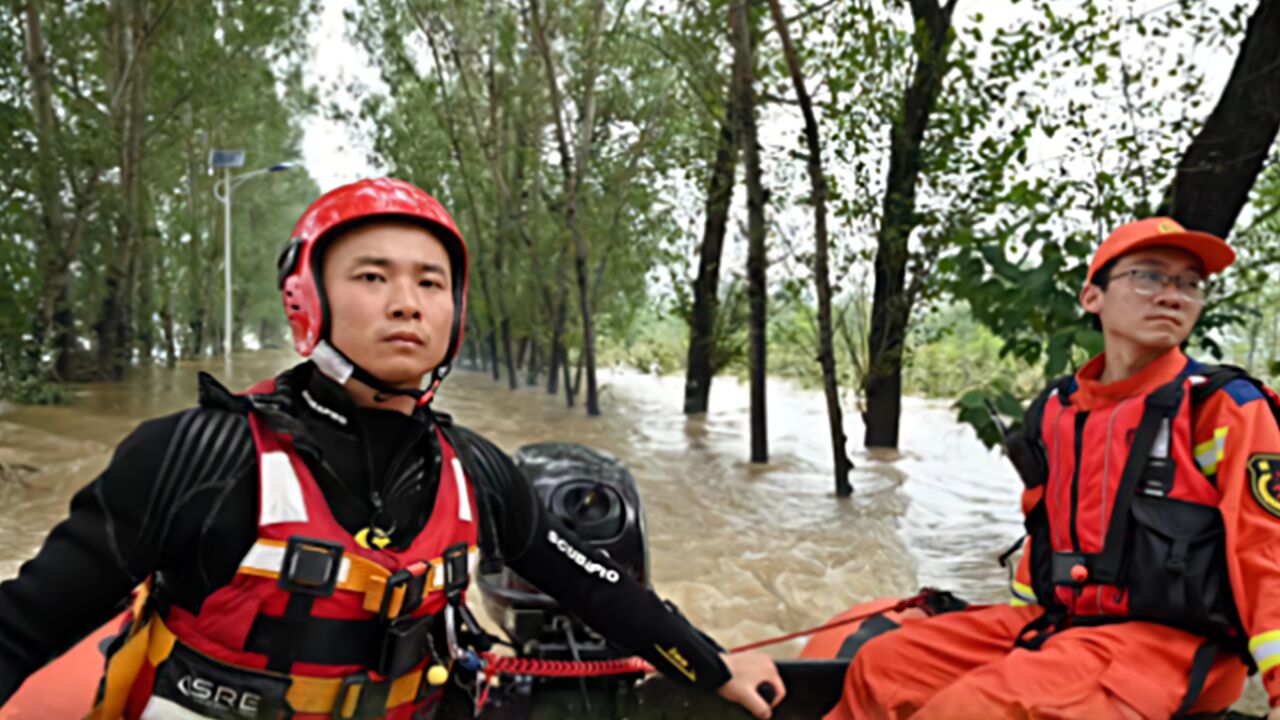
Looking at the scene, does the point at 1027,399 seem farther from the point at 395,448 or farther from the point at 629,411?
the point at 629,411

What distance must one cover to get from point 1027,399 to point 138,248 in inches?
398

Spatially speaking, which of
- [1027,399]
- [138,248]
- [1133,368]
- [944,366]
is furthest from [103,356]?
A: [944,366]

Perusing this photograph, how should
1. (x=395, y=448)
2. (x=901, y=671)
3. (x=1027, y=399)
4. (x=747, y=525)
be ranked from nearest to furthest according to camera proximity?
(x=395, y=448)
(x=901, y=671)
(x=1027, y=399)
(x=747, y=525)

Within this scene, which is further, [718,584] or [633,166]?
[633,166]

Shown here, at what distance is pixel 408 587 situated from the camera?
1.06 m

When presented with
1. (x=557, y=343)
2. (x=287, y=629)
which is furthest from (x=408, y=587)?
(x=557, y=343)

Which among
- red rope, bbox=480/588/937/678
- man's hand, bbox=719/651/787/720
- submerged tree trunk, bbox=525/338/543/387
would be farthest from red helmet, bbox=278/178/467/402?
submerged tree trunk, bbox=525/338/543/387

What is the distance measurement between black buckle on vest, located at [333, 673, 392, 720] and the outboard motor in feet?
2.18

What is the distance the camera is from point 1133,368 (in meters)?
2.00

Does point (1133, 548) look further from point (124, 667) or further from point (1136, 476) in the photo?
point (124, 667)

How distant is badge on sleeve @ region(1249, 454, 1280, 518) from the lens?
162 centimetres

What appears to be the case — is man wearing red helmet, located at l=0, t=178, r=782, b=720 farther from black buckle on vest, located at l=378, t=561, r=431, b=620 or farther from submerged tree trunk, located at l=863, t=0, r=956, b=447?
submerged tree trunk, located at l=863, t=0, r=956, b=447

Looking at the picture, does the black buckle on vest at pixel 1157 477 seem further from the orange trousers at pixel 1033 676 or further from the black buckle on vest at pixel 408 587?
the black buckle on vest at pixel 408 587

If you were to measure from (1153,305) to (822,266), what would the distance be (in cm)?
428
